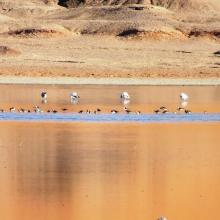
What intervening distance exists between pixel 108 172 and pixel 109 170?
0.18 m

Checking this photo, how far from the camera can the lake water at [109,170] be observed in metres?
11.5

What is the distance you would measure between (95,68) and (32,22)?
→ 2408 centimetres

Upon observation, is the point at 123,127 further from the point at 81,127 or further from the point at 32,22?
the point at 32,22

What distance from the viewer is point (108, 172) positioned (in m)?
13.8

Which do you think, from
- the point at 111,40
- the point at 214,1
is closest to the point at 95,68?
the point at 111,40

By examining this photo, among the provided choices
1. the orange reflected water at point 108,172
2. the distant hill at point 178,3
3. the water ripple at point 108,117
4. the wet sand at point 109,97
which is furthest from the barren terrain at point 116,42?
the orange reflected water at point 108,172

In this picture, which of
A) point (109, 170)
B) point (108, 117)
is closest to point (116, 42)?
point (108, 117)

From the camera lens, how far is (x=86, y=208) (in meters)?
11.6

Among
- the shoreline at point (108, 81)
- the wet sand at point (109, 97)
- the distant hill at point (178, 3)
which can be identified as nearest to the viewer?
the wet sand at point (109, 97)

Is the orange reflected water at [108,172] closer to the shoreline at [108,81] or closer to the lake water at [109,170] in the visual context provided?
the lake water at [109,170]

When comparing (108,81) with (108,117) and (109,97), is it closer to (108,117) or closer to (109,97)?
(109,97)

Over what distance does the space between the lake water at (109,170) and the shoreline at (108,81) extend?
40.0ft

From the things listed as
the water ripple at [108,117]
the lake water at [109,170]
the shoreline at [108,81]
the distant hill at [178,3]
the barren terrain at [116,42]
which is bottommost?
the distant hill at [178,3]

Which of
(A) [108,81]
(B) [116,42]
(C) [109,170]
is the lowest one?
(B) [116,42]
